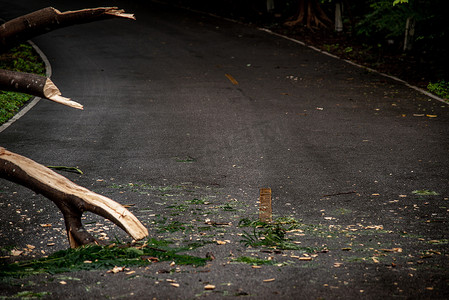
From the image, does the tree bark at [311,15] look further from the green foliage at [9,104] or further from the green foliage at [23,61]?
the green foliage at [9,104]

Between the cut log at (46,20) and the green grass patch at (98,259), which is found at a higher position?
the cut log at (46,20)

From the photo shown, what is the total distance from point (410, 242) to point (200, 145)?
16.8 feet

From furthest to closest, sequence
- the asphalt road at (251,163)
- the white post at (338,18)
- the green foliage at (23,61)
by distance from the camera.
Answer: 1. the white post at (338,18)
2. the green foliage at (23,61)
3. the asphalt road at (251,163)

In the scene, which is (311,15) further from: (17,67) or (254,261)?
(254,261)

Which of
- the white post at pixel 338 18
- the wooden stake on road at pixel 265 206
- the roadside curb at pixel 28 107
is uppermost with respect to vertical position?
the white post at pixel 338 18

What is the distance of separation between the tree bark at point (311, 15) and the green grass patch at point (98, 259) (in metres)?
21.5

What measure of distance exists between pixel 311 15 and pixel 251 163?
18.1 m

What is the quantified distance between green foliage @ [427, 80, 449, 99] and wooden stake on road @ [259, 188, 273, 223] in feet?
28.9

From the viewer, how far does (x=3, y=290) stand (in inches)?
172

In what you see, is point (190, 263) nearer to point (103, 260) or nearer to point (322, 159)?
point (103, 260)

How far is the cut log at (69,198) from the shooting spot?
521 cm

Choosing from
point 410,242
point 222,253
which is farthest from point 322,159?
point 222,253

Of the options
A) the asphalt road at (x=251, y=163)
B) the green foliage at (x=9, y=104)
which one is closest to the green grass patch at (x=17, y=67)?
the green foliage at (x=9, y=104)

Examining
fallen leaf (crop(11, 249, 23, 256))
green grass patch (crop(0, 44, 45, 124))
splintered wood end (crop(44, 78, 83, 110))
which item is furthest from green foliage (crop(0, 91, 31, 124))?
splintered wood end (crop(44, 78, 83, 110))
